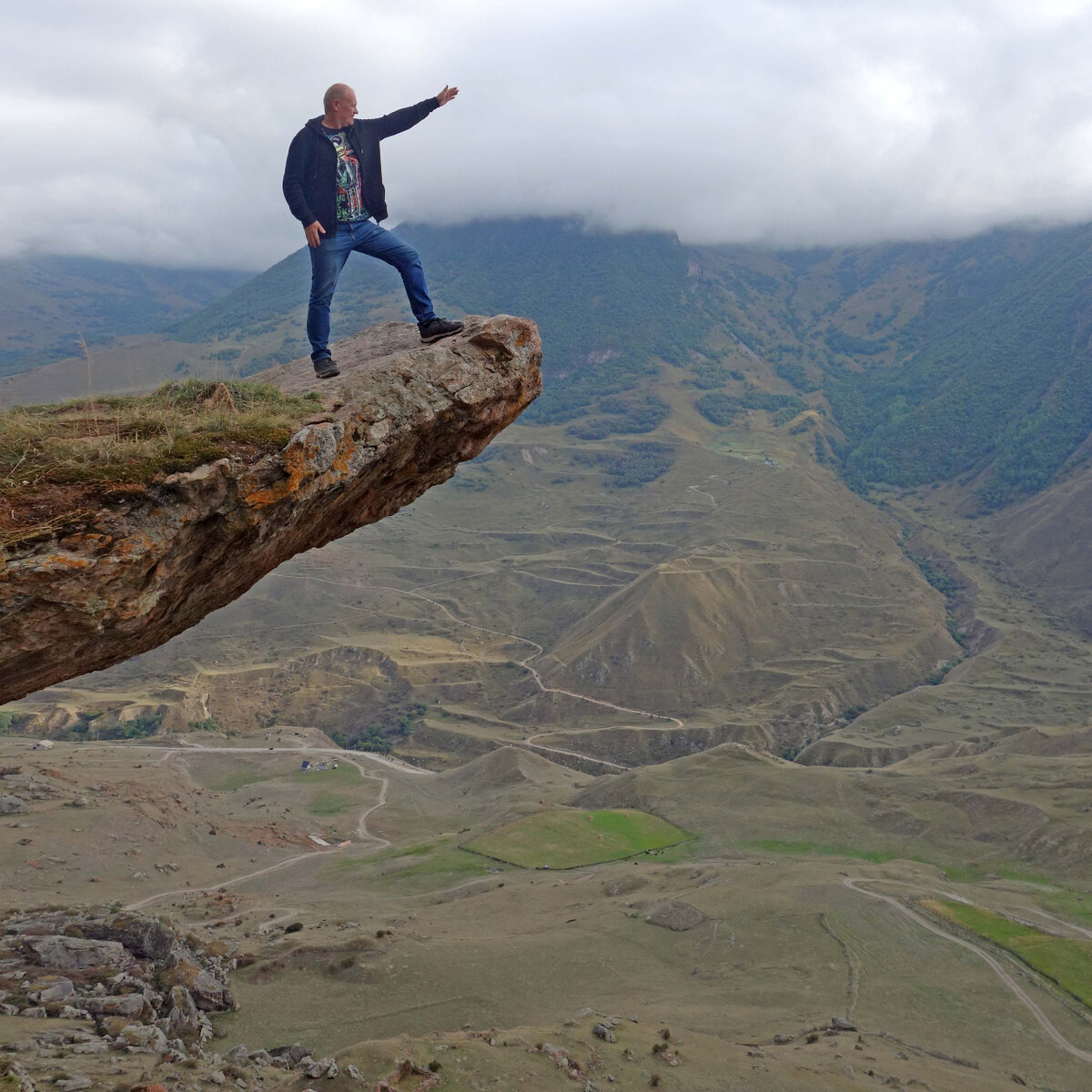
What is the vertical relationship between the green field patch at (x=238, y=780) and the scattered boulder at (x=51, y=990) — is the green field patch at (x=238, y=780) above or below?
below

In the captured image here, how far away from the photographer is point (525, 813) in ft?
172

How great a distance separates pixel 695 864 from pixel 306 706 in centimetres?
5671

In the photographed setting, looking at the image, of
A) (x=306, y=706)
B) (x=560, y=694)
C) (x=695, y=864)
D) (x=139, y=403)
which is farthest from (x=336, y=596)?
(x=139, y=403)

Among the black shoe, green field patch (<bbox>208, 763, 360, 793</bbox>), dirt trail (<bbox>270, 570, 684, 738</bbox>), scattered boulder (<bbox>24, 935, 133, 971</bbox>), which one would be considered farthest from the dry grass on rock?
dirt trail (<bbox>270, 570, 684, 738</bbox>)

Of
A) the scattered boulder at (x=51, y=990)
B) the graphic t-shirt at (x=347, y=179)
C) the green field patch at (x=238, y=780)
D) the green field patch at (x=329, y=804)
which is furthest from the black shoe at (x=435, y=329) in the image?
the green field patch at (x=238, y=780)

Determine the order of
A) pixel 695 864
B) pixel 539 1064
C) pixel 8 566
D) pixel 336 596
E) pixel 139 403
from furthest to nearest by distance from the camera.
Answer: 1. pixel 336 596
2. pixel 695 864
3. pixel 539 1064
4. pixel 139 403
5. pixel 8 566

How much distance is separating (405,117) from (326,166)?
1.30 meters

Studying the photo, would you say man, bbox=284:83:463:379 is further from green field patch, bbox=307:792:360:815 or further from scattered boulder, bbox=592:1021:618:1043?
green field patch, bbox=307:792:360:815

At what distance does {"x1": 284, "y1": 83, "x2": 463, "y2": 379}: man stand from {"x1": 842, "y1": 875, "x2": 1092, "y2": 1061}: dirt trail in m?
28.2

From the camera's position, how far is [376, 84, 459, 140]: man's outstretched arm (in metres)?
10.5

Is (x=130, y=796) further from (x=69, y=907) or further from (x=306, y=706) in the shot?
(x=306, y=706)

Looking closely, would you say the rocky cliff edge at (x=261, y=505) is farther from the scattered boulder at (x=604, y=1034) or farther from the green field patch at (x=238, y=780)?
the green field patch at (x=238, y=780)

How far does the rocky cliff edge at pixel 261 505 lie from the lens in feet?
22.6

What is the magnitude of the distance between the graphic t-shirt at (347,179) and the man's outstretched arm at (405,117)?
1.79 feet
